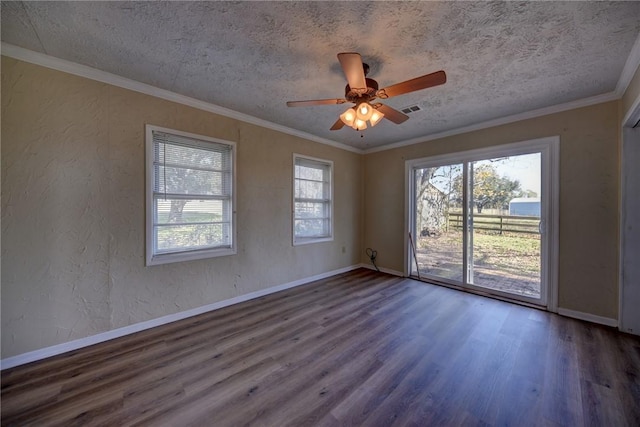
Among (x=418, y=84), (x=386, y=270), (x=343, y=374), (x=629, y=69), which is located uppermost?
(x=629, y=69)

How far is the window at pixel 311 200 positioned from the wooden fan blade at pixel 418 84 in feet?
7.44

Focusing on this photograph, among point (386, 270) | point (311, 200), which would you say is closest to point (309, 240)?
point (311, 200)

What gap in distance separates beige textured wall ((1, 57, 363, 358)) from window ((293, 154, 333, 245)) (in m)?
1.29

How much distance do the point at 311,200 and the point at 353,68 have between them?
2.80 meters

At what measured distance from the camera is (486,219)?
361 cm

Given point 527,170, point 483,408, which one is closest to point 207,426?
point 483,408

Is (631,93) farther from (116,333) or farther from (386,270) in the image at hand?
(116,333)

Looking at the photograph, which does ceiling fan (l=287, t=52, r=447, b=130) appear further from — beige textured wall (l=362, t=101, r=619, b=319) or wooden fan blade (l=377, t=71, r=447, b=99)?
beige textured wall (l=362, t=101, r=619, b=319)

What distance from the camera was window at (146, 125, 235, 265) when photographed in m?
2.69

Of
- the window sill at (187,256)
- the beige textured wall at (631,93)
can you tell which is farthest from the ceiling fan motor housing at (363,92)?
the window sill at (187,256)

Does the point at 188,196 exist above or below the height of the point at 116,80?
below

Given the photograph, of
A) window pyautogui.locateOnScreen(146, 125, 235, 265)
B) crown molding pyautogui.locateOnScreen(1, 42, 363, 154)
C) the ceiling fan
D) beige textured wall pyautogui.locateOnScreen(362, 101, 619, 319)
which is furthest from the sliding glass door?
window pyautogui.locateOnScreen(146, 125, 235, 265)

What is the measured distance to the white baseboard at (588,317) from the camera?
266 cm

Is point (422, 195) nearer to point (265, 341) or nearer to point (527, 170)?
point (527, 170)
